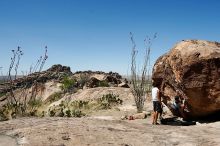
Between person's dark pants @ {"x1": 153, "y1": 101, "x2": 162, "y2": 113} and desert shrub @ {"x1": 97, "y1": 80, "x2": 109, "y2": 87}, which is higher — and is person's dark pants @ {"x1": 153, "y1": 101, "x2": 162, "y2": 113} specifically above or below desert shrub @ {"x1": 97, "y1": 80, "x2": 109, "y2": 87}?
below

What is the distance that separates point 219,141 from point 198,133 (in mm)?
1256

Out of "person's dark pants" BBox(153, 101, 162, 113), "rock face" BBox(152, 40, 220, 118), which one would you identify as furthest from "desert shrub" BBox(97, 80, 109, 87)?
"person's dark pants" BBox(153, 101, 162, 113)

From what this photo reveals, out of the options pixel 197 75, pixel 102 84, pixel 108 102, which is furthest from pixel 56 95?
pixel 197 75

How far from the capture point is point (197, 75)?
37.6ft

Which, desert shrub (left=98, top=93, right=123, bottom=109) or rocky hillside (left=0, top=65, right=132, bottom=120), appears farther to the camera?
desert shrub (left=98, top=93, right=123, bottom=109)

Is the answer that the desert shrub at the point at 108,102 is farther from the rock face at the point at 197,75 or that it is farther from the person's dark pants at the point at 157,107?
the rock face at the point at 197,75

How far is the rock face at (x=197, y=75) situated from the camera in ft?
37.1

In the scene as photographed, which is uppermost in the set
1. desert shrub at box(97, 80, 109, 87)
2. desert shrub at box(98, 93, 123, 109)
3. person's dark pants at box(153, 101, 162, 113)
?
desert shrub at box(97, 80, 109, 87)

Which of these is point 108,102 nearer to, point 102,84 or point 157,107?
point 157,107

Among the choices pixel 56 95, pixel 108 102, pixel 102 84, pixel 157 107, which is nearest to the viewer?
pixel 157 107

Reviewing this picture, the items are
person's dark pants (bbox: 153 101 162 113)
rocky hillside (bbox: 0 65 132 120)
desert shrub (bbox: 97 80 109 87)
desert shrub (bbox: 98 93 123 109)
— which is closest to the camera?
person's dark pants (bbox: 153 101 162 113)

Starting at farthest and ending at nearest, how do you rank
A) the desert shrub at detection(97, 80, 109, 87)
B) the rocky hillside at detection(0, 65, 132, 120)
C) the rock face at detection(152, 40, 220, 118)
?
1. the desert shrub at detection(97, 80, 109, 87)
2. the rocky hillside at detection(0, 65, 132, 120)
3. the rock face at detection(152, 40, 220, 118)

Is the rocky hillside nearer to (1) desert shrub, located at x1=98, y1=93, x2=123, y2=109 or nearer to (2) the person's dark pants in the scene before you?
(1) desert shrub, located at x1=98, y1=93, x2=123, y2=109

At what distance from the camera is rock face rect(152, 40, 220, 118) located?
11.3 m
